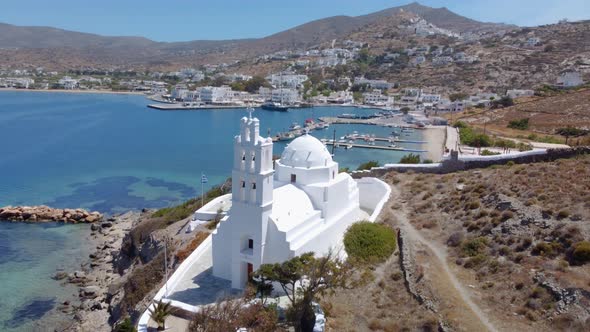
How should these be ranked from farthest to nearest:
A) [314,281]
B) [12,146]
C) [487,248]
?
[12,146], [487,248], [314,281]

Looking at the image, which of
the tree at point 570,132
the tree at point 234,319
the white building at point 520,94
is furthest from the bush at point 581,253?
the white building at point 520,94

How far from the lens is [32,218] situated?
105ft

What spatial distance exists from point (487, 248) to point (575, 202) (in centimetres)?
412

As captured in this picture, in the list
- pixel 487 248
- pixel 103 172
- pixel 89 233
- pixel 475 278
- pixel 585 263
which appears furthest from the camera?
pixel 103 172

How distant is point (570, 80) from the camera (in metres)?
75.6

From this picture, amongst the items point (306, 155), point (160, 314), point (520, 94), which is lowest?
point (160, 314)

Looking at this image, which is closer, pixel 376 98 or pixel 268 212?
pixel 268 212

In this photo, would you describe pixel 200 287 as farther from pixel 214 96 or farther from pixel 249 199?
pixel 214 96

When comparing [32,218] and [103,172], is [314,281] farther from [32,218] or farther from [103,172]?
[103,172]

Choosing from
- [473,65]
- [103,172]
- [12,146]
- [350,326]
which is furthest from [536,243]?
[473,65]

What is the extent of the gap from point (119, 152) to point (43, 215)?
83.6 feet

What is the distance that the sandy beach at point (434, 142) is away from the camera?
1979 inches

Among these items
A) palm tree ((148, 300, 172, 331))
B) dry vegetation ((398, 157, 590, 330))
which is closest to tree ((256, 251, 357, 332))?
palm tree ((148, 300, 172, 331))

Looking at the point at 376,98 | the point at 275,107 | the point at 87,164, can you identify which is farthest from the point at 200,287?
the point at 376,98
